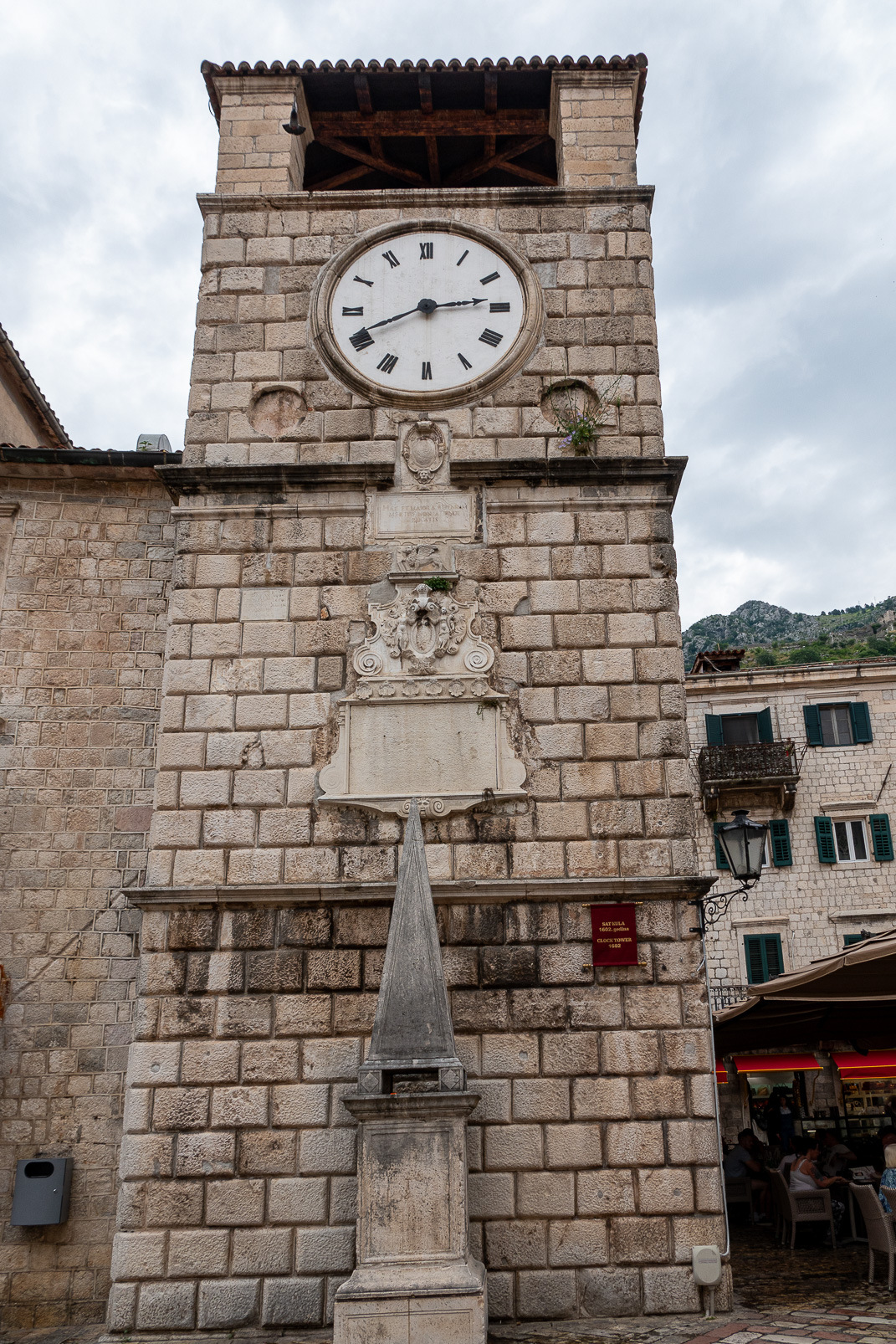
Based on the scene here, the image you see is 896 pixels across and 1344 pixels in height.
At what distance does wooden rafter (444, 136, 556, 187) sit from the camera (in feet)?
35.0

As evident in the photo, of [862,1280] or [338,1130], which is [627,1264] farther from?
[862,1280]

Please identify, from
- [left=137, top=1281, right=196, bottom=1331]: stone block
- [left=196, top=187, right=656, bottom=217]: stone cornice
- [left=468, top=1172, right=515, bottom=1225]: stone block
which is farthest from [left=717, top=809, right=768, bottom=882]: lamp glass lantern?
[left=196, top=187, right=656, bottom=217]: stone cornice

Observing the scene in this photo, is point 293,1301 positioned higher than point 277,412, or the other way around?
point 277,412

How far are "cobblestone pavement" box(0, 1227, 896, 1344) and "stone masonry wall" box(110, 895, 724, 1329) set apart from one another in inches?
5.4

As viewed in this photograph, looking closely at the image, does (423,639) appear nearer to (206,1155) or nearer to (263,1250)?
(206,1155)

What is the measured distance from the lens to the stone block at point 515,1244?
6.42 m

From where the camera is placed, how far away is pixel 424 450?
8156mm

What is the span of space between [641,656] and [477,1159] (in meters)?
3.54

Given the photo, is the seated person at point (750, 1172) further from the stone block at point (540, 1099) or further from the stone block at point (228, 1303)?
the stone block at point (228, 1303)

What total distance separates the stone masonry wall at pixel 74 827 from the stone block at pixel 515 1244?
3.35 metres

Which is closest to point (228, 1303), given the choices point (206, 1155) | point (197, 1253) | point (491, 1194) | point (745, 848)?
point (197, 1253)

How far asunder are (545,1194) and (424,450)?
5263 mm

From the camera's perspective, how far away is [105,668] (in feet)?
30.3

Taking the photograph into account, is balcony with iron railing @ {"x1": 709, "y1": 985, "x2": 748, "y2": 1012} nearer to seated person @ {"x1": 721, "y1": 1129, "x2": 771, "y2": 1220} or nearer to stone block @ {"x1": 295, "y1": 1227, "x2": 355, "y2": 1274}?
seated person @ {"x1": 721, "y1": 1129, "x2": 771, "y2": 1220}
